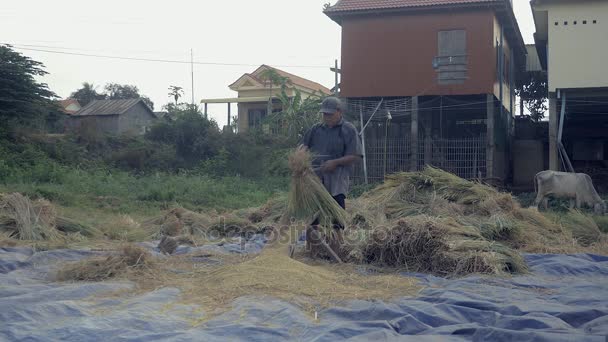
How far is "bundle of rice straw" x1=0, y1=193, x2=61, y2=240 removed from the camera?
739cm

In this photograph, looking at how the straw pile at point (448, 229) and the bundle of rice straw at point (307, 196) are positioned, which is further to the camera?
the bundle of rice straw at point (307, 196)

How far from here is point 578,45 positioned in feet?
54.0

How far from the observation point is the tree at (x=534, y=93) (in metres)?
26.2

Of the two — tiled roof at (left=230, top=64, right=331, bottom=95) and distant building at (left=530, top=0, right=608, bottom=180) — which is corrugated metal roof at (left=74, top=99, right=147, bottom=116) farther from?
distant building at (left=530, top=0, right=608, bottom=180)

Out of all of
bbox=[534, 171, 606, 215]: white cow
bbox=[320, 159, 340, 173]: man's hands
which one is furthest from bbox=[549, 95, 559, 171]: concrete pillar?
bbox=[320, 159, 340, 173]: man's hands

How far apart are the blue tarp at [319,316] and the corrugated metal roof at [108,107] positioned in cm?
2887

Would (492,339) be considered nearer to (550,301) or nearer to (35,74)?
(550,301)

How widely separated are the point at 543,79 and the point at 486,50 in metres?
8.85

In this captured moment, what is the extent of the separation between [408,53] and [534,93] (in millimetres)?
9944

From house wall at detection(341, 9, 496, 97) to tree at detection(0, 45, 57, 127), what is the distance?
378 inches

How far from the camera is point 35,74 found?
20.1m

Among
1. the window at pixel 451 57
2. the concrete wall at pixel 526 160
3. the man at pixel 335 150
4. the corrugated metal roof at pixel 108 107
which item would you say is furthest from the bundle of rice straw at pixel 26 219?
the corrugated metal roof at pixel 108 107

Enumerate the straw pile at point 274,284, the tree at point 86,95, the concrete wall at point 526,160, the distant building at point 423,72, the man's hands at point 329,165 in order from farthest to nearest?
the tree at point 86,95, the concrete wall at point 526,160, the distant building at point 423,72, the man's hands at point 329,165, the straw pile at point 274,284

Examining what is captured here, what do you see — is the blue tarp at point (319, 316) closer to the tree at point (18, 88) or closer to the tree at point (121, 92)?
the tree at point (18, 88)
